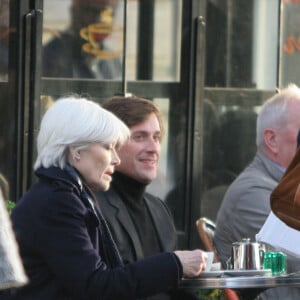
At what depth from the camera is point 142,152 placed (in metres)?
7.11

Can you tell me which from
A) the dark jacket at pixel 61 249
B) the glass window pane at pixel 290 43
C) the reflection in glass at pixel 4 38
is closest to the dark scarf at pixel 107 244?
the dark jacket at pixel 61 249

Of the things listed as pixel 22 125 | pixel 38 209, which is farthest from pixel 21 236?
pixel 22 125

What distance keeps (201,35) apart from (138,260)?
3335mm

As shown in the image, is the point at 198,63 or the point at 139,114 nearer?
the point at 139,114

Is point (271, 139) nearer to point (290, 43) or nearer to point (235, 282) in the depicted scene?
point (235, 282)

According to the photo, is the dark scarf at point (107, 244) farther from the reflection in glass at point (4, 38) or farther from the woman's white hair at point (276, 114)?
the reflection in glass at point (4, 38)

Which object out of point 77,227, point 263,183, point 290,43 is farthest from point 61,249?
point 290,43

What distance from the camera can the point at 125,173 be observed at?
7023 mm

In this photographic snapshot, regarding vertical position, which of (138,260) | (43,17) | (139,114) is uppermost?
(43,17)

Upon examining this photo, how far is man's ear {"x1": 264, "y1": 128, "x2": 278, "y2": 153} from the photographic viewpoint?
779 centimetres

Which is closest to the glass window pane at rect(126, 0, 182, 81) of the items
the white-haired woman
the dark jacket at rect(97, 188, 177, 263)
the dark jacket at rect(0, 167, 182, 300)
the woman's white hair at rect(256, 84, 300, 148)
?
the woman's white hair at rect(256, 84, 300, 148)

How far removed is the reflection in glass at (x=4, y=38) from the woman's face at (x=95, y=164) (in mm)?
2602

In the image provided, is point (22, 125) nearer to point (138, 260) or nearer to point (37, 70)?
point (37, 70)

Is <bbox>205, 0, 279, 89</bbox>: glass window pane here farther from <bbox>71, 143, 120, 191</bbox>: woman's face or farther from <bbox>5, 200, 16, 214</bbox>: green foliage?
<bbox>71, 143, 120, 191</bbox>: woman's face
